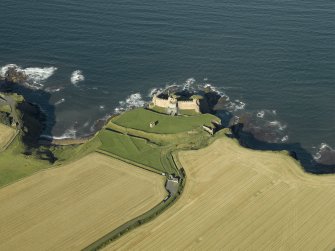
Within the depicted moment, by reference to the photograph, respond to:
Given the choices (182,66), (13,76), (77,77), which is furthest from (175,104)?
(13,76)

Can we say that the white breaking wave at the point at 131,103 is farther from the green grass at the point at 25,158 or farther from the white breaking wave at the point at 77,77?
the green grass at the point at 25,158

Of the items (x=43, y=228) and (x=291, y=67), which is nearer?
(x=43, y=228)

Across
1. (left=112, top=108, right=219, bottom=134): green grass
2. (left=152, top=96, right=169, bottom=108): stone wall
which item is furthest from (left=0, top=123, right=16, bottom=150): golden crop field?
(left=152, top=96, right=169, bottom=108): stone wall

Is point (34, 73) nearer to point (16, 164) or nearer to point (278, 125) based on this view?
point (16, 164)

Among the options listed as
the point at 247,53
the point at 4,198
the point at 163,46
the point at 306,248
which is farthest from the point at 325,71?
the point at 4,198

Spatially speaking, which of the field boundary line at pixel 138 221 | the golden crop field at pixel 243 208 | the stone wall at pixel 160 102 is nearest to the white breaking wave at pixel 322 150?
the golden crop field at pixel 243 208

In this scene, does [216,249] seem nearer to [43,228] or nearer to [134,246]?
[134,246]
